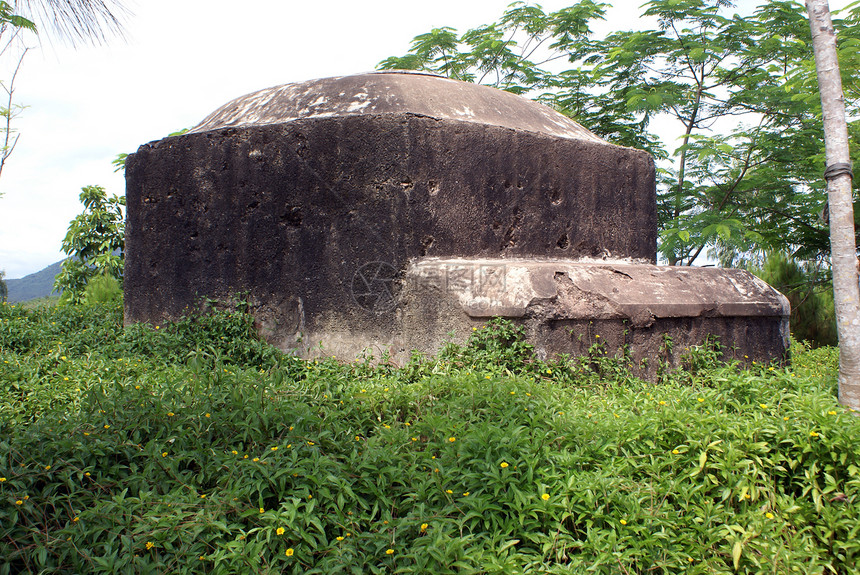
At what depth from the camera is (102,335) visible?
426 centimetres

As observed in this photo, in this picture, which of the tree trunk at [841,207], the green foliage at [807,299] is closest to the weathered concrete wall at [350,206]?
the tree trunk at [841,207]

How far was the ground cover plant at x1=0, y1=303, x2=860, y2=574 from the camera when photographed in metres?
1.77

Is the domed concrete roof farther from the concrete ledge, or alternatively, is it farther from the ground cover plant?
the ground cover plant

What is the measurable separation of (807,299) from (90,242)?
10147 mm

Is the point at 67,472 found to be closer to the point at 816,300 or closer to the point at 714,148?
the point at 714,148

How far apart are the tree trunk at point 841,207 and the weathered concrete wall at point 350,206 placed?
4.91 feet

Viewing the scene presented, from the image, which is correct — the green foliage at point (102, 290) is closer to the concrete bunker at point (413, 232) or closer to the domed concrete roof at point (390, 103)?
the concrete bunker at point (413, 232)

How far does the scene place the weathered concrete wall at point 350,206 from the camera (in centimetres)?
362

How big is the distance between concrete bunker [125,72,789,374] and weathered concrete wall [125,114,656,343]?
0.03 feet

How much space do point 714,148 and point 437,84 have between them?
457 centimetres

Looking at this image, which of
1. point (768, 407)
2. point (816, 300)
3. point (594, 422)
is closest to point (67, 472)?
point (594, 422)

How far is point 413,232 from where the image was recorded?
358cm

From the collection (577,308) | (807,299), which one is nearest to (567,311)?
(577,308)

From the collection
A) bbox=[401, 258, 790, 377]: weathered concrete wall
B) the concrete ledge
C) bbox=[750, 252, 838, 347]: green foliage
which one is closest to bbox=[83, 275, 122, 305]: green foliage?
the concrete ledge
